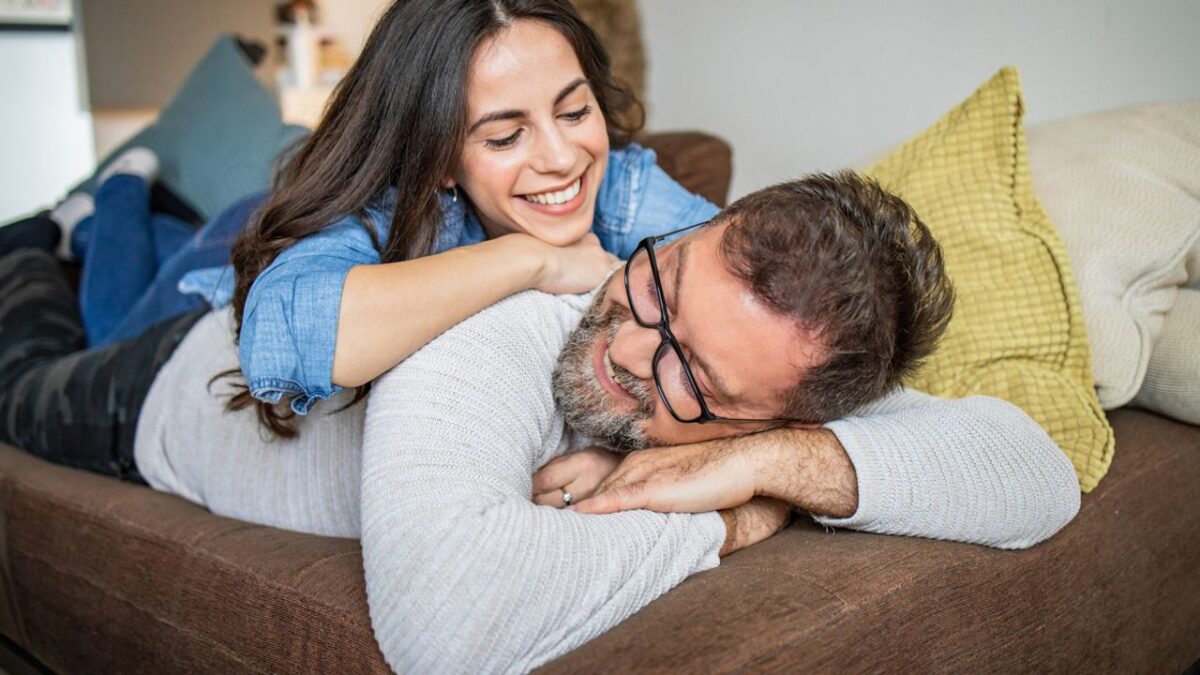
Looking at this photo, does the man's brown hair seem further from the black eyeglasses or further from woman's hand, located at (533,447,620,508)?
woman's hand, located at (533,447,620,508)

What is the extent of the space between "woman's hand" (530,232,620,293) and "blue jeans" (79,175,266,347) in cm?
92

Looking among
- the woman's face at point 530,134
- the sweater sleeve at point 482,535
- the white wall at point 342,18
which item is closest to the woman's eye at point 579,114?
the woman's face at point 530,134

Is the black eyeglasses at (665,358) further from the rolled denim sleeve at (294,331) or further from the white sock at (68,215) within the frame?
the white sock at (68,215)

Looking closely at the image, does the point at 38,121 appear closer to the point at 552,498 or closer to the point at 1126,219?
the point at 552,498

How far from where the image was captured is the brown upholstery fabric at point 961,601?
934mm

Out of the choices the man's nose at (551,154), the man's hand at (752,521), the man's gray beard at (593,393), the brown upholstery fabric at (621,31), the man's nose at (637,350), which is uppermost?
the brown upholstery fabric at (621,31)

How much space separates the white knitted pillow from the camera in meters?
1.52

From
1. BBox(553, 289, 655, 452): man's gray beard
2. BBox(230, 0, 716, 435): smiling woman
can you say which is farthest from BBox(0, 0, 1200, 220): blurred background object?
BBox(553, 289, 655, 452): man's gray beard

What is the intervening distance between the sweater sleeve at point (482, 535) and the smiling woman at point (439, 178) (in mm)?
98

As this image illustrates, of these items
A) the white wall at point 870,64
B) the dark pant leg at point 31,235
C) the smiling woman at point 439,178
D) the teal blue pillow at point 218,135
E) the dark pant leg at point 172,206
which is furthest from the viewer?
the dark pant leg at point 172,206

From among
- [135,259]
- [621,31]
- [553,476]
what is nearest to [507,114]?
[553,476]

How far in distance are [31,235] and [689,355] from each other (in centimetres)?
199

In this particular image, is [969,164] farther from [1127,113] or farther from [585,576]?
[585,576]

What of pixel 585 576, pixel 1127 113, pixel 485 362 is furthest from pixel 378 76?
pixel 1127 113
